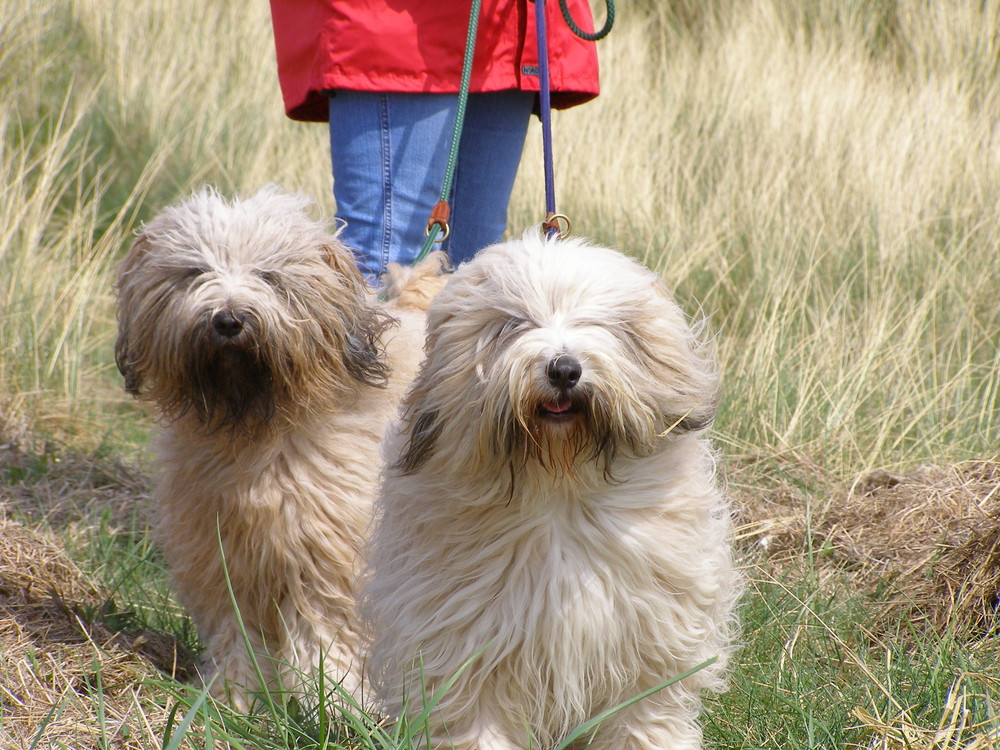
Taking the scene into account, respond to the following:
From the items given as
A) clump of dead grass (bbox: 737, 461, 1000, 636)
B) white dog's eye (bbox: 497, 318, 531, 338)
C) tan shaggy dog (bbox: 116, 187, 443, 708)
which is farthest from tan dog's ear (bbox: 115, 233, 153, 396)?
clump of dead grass (bbox: 737, 461, 1000, 636)

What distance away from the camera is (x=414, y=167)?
12.1ft

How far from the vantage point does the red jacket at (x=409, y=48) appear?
11.5 feet

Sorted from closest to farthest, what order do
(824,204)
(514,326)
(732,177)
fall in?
(514,326) → (824,204) → (732,177)

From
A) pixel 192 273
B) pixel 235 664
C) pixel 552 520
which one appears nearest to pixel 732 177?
pixel 192 273

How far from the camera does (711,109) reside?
762cm

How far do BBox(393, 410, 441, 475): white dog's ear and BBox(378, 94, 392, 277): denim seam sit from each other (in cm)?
135

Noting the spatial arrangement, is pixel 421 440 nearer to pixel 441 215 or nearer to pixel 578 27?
pixel 441 215

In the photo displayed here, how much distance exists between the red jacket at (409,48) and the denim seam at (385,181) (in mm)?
77

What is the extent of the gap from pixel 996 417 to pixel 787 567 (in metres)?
1.43

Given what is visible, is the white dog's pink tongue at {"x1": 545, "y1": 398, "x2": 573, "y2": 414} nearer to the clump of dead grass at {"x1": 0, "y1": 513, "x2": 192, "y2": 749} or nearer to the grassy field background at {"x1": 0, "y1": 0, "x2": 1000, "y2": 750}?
the grassy field background at {"x1": 0, "y1": 0, "x2": 1000, "y2": 750}

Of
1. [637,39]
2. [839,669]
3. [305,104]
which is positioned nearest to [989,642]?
[839,669]

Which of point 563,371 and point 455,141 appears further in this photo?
point 455,141

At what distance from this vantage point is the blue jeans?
3.65 metres

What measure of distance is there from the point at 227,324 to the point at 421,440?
91 centimetres
